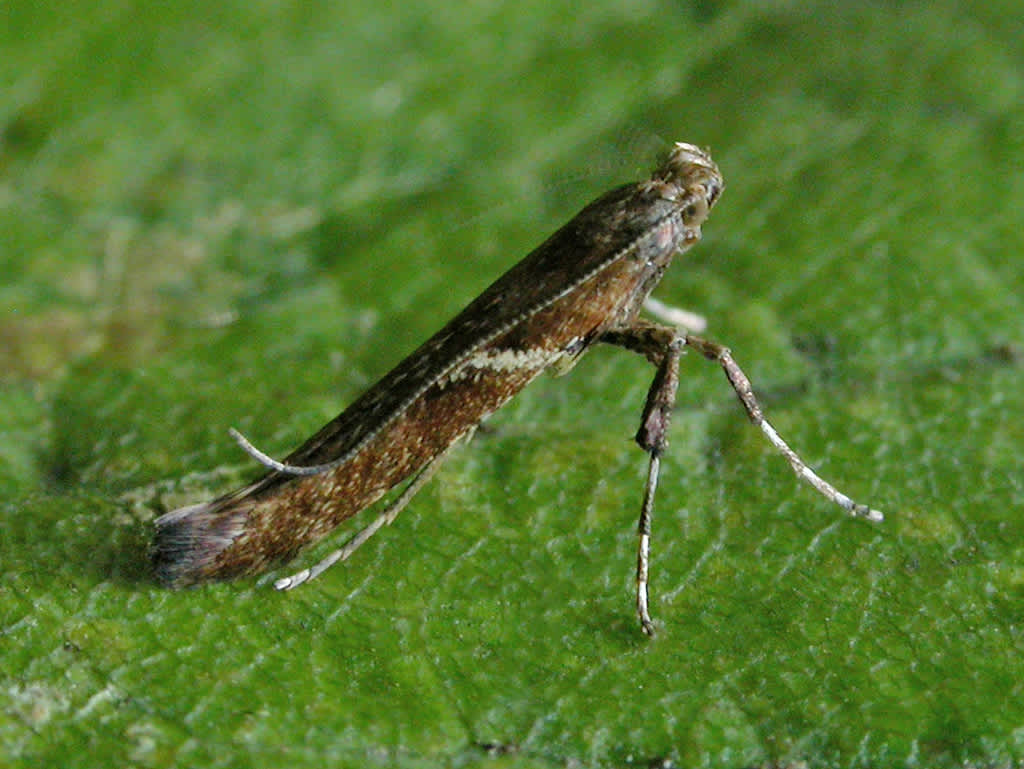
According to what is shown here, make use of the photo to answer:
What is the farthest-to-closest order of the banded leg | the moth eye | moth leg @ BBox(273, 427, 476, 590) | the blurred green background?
the moth eye
the banded leg
moth leg @ BBox(273, 427, 476, 590)
the blurred green background

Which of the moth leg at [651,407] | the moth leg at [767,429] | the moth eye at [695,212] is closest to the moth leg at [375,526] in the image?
the moth leg at [651,407]

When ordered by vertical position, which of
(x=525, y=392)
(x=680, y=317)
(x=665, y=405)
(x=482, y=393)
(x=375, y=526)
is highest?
(x=482, y=393)

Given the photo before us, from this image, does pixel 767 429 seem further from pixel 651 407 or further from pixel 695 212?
pixel 695 212

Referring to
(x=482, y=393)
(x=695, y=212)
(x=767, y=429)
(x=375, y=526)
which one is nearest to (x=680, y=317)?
(x=695, y=212)

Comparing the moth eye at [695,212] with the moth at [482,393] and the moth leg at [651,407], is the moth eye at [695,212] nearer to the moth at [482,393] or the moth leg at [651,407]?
the moth at [482,393]

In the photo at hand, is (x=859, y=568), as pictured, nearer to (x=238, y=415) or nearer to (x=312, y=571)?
(x=312, y=571)

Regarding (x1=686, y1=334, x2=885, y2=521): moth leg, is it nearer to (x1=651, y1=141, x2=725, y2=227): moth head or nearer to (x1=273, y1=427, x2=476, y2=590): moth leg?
(x1=651, y1=141, x2=725, y2=227): moth head

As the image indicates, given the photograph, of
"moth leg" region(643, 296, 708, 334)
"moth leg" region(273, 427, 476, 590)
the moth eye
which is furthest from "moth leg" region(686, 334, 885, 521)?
"moth leg" region(273, 427, 476, 590)
